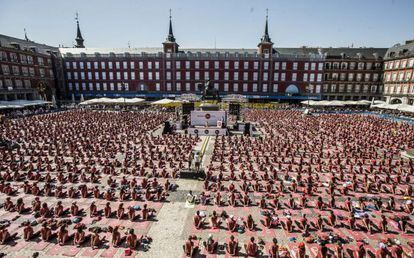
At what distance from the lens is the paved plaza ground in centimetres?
1109

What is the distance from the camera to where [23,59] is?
58.4 meters

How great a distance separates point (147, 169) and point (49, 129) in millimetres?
22301

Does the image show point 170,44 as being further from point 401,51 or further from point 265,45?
point 401,51

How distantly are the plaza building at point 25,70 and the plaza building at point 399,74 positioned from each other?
91570mm

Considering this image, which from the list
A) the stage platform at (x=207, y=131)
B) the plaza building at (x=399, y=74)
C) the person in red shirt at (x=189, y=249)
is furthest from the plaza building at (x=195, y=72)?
the person in red shirt at (x=189, y=249)

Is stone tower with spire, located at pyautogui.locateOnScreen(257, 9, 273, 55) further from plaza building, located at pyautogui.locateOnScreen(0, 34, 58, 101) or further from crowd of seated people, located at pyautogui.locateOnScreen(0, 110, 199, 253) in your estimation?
plaza building, located at pyautogui.locateOnScreen(0, 34, 58, 101)

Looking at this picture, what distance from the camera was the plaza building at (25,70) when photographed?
175 ft

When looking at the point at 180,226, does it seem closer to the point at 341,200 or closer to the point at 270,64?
the point at 341,200

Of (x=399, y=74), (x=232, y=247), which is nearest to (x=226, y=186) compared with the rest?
(x=232, y=247)

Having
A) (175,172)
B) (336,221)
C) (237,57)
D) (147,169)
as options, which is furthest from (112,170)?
(237,57)

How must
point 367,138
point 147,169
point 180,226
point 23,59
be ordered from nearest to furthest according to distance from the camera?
point 180,226 < point 147,169 < point 367,138 < point 23,59

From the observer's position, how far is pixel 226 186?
16953 millimetres

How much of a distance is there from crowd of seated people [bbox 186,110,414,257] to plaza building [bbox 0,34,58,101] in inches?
2137

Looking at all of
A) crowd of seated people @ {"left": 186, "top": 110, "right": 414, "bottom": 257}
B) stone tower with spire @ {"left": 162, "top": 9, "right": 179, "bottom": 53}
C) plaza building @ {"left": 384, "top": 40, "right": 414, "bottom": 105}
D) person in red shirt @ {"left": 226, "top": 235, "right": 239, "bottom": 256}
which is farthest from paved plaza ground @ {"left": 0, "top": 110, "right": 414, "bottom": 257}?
stone tower with spire @ {"left": 162, "top": 9, "right": 179, "bottom": 53}
